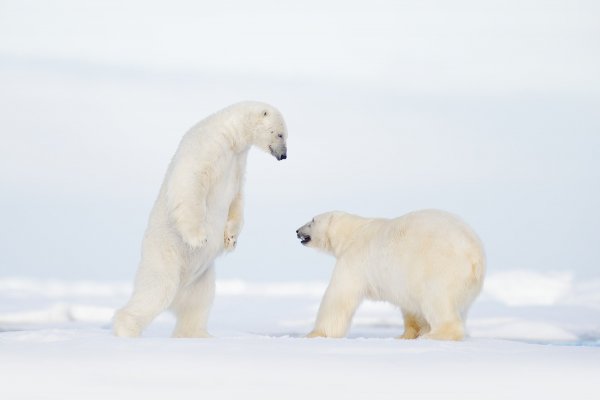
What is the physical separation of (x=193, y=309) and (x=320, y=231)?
183 cm

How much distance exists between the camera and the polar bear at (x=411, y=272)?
655 centimetres

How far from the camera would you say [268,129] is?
6695mm

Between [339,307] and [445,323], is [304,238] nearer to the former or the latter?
[339,307]

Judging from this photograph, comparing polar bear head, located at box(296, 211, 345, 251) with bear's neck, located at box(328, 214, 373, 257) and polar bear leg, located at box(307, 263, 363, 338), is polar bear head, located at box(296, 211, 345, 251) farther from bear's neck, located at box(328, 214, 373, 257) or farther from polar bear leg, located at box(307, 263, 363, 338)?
polar bear leg, located at box(307, 263, 363, 338)

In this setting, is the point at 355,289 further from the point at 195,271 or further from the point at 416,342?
the point at 416,342

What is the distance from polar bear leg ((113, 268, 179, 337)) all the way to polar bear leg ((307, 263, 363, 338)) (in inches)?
56.5

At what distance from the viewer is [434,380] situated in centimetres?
399

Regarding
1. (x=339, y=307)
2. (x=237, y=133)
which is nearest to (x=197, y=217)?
(x=237, y=133)

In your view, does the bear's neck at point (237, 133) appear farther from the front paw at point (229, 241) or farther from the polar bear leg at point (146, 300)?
the polar bear leg at point (146, 300)

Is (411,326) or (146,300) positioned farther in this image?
(411,326)

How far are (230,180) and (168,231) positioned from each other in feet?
2.03

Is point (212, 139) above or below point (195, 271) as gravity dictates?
above

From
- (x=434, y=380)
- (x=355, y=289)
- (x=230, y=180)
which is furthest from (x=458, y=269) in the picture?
(x=434, y=380)

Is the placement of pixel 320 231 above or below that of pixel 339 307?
above
